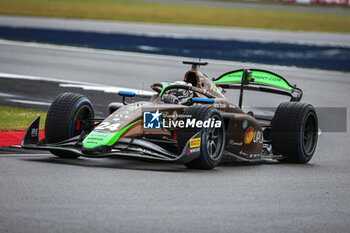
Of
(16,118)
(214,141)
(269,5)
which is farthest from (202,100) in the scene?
(269,5)

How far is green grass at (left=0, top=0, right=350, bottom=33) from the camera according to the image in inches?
1608

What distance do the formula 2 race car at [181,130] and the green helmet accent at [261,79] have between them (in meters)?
0.88

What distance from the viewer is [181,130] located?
28.2 feet

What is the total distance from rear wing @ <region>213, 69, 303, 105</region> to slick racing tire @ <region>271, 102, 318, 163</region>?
2.94 feet

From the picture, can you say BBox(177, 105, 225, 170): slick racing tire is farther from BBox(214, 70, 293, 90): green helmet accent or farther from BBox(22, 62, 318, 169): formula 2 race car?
BBox(214, 70, 293, 90): green helmet accent

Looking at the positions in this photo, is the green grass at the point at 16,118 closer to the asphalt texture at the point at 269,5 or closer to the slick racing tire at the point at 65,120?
the slick racing tire at the point at 65,120

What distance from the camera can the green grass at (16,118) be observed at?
38.2 feet

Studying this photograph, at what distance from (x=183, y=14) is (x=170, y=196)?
40904mm

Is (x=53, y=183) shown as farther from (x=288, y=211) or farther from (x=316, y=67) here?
(x=316, y=67)

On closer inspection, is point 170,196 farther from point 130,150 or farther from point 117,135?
point 117,135

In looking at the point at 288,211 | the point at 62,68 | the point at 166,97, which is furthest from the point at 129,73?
the point at 288,211

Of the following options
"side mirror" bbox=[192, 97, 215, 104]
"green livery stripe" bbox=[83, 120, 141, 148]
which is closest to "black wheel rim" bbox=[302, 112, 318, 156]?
"side mirror" bbox=[192, 97, 215, 104]

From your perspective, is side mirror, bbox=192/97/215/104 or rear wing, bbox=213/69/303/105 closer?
side mirror, bbox=192/97/215/104

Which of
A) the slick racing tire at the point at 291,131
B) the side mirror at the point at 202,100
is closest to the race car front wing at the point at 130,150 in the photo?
the side mirror at the point at 202,100
